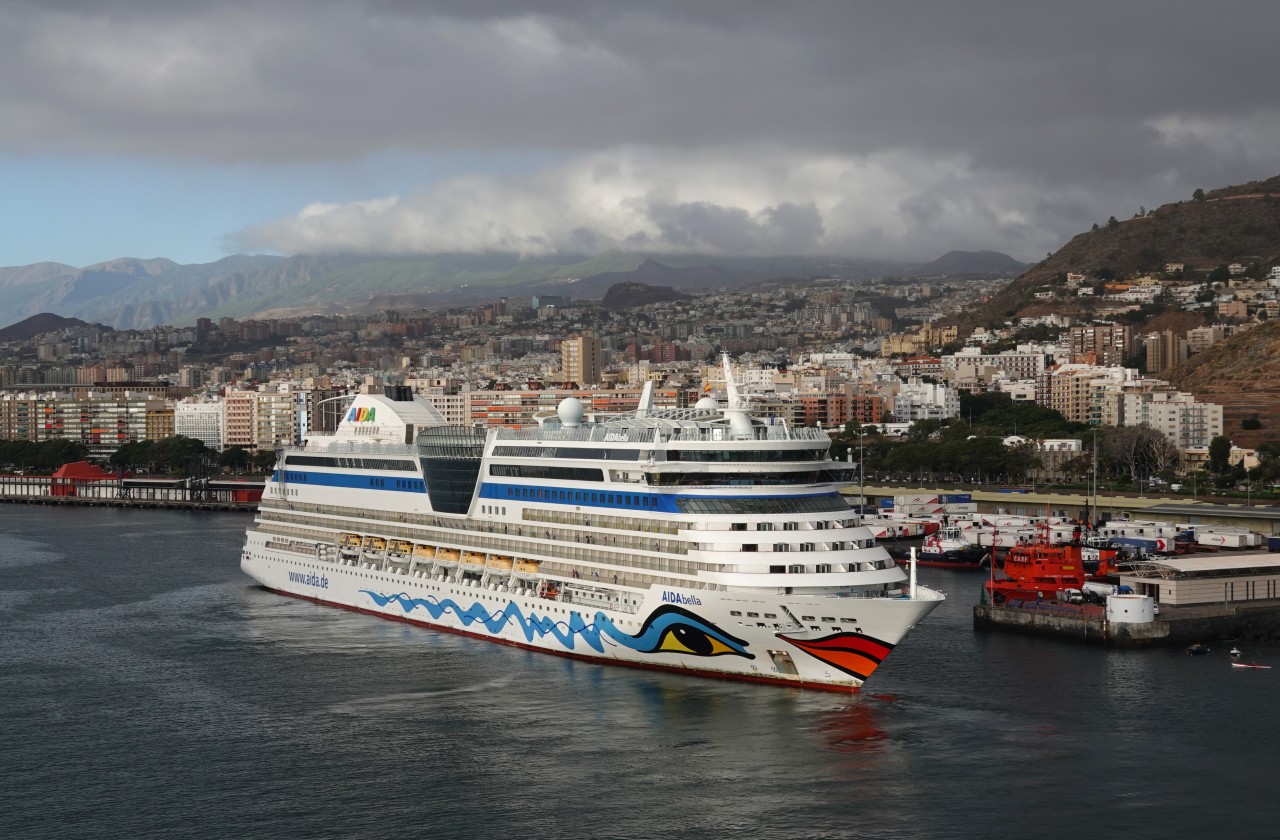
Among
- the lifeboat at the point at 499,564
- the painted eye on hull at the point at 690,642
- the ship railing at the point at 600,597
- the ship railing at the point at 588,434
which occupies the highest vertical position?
the ship railing at the point at 588,434

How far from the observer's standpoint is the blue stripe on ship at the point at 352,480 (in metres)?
37.0

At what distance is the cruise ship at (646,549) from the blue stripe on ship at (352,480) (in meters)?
0.09

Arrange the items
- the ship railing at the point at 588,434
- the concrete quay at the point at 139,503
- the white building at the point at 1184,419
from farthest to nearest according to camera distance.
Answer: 1. the white building at the point at 1184,419
2. the concrete quay at the point at 139,503
3. the ship railing at the point at 588,434

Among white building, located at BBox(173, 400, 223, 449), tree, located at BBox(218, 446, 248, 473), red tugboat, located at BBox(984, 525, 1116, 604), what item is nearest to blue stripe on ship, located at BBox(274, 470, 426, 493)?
red tugboat, located at BBox(984, 525, 1116, 604)

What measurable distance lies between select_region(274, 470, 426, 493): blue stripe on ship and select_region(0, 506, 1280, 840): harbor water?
3619 mm

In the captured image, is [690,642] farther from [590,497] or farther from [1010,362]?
[1010,362]

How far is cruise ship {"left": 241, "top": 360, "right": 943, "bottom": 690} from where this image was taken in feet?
88.7

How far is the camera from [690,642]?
28047mm

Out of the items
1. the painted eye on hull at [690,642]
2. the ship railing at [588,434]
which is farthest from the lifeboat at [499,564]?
the painted eye on hull at [690,642]

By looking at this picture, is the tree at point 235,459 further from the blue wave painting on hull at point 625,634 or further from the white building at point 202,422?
the blue wave painting on hull at point 625,634

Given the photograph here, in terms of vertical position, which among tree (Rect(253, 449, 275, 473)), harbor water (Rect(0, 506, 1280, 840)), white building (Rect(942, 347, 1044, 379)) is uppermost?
white building (Rect(942, 347, 1044, 379))

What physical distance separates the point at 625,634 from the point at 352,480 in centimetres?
1317

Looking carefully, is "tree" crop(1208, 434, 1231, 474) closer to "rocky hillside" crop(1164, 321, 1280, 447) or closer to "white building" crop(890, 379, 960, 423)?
"rocky hillside" crop(1164, 321, 1280, 447)

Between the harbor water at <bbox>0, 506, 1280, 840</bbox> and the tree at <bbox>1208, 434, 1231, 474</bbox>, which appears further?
the tree at <bbox>1208, 434, 1231, 474</bbox>
